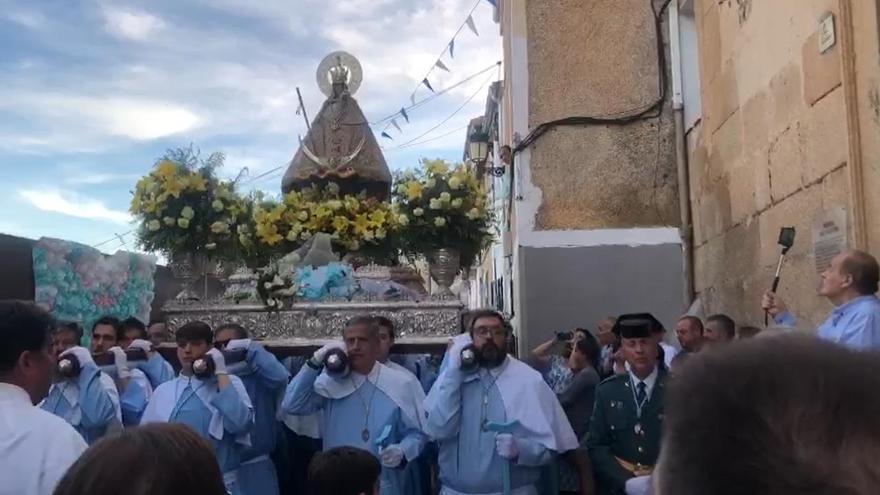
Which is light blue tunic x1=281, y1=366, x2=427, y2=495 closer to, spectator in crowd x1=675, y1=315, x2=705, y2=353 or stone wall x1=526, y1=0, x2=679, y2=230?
spectator in crowd x1=675, y1=315, x2=705, y2=353

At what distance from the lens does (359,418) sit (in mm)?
4609

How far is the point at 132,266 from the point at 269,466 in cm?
281

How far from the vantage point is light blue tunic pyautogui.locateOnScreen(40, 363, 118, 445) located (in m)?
4.36

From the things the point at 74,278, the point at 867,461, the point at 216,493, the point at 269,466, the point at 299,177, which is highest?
the point at 299,177

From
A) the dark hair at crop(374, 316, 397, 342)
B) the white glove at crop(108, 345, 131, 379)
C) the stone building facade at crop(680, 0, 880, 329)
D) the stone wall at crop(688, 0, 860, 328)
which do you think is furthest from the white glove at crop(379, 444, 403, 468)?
the stone wall at crop(688, 0, 860, 328)

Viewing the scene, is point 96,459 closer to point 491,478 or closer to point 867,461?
point 867,461

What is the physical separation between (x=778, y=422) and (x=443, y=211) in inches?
222

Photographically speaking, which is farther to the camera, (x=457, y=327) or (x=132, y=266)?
(x=132, y=266)

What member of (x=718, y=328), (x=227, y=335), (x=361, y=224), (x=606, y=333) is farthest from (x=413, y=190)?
(x=718, y=328)

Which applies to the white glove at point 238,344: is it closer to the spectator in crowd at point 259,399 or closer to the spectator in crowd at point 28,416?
the spectator in crowd at point 259,399

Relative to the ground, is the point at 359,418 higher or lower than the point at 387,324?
lower

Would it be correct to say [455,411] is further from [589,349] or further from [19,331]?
[19,331]

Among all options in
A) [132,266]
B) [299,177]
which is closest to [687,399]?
[132,266]

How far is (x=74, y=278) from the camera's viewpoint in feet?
20.2
